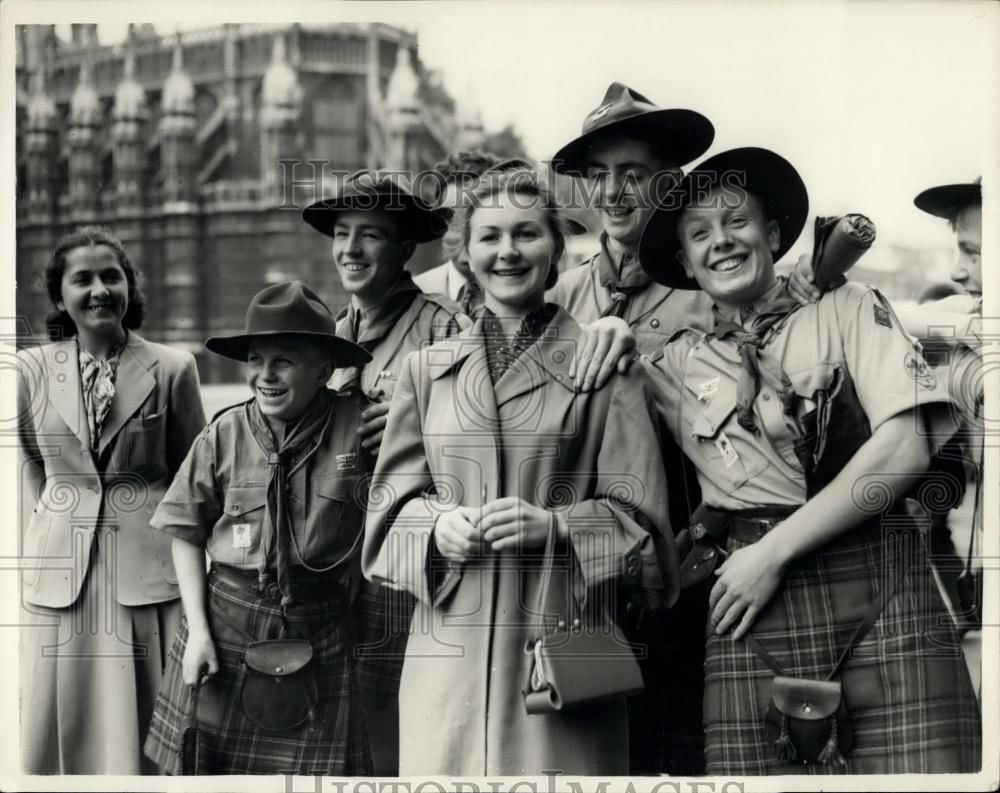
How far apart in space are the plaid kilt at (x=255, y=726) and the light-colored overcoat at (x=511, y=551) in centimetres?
30

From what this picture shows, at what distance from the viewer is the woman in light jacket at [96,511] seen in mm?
5270

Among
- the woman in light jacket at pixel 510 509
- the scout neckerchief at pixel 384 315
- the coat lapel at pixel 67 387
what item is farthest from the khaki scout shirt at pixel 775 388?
the coat lapel at pixel 67 387

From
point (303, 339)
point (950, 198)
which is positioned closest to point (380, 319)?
point (303, 339)

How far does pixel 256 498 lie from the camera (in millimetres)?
5055

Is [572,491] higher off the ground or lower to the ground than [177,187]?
lower

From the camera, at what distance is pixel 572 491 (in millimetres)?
4816

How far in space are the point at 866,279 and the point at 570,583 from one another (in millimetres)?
1772

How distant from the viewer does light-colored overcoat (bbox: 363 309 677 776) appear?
186 inches

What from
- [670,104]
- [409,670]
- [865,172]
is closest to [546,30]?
[670,104]

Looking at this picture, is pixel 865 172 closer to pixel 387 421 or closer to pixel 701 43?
pixel 701 43

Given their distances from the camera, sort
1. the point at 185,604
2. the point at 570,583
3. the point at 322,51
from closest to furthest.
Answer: the point at 570,583 → the point at 185,604 → the point at 322,51

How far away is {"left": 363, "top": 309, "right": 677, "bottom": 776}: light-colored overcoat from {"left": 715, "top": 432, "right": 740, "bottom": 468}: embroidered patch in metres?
0.27

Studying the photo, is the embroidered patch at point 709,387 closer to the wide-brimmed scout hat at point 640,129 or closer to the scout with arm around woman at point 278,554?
the wide-brimmed scout hat at point 640,129

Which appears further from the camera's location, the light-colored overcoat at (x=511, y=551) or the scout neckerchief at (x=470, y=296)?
the scout neckerchief at (x=470, y=296)
